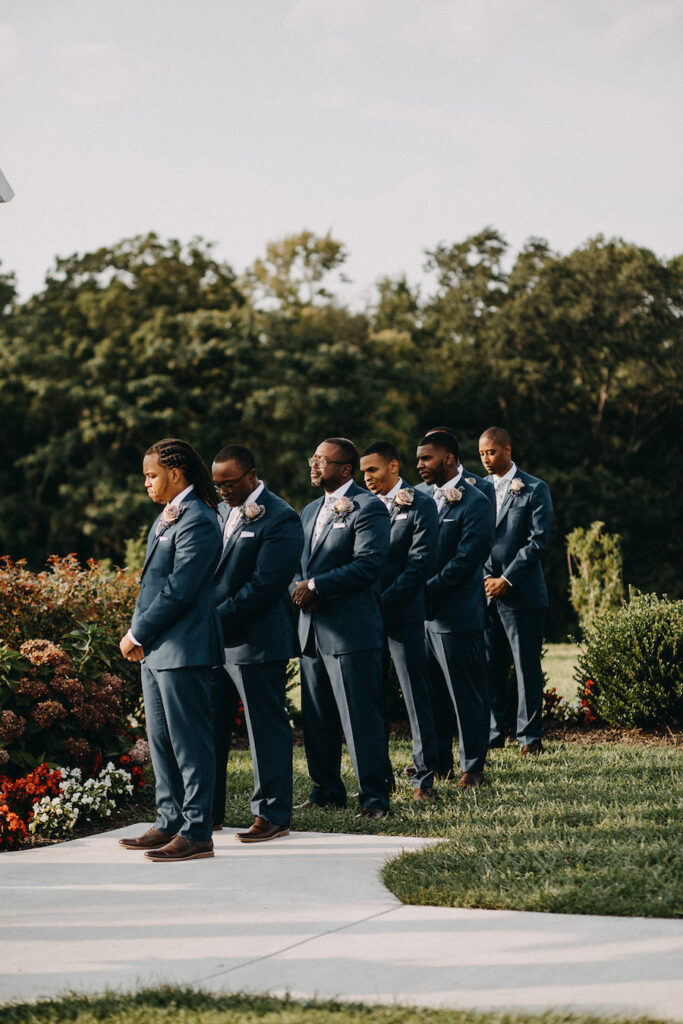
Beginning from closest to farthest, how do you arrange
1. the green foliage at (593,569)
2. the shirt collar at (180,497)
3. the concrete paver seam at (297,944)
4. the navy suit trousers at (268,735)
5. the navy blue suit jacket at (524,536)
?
the concrete paver seam at (297,944) < the shirt collar at (180,497) < the navy suit trousers at (268,735) < the navy blue suit jacket at (524,536) < the green foliage at (593,569)

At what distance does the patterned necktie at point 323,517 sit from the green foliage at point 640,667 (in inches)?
169

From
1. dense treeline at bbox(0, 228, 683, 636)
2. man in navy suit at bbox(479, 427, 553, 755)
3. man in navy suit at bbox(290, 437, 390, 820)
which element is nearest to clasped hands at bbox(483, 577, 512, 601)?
man in navy suit at bbox(479, 427, 553, 755)

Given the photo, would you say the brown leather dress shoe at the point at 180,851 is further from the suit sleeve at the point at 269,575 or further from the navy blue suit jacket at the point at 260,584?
the suit sleeve at the point at 269,575

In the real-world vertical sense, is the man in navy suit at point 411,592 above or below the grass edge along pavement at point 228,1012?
above

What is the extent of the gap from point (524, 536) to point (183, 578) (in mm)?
4308

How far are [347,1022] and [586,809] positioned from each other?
3.51m

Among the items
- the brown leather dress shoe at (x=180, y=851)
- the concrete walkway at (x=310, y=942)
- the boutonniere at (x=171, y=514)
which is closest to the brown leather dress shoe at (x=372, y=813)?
the concrete walkway at (x=310, y=942)

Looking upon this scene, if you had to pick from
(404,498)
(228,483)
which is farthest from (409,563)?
(228,483)

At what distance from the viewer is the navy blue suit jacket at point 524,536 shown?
31.9 feet

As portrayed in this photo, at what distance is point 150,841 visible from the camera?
660cm

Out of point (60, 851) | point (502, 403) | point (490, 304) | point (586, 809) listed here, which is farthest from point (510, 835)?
point (490, 304)

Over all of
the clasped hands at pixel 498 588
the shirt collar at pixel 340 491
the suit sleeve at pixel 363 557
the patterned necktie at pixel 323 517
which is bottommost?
the clasped hands at pixel 498 588

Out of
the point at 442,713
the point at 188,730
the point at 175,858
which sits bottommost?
the point at 175,858

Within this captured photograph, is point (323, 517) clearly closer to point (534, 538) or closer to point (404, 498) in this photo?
point (404, 498)
